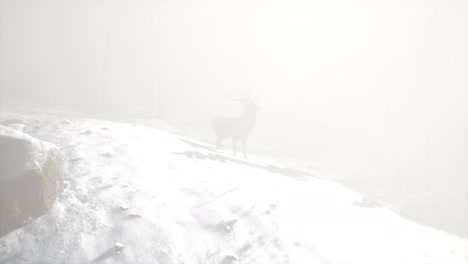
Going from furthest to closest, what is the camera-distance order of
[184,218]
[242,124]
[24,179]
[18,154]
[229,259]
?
[242,124], [184,218], [229,259], [18,154], [24,179]

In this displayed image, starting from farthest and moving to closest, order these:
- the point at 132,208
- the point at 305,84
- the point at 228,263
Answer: the point at 305,84 < the point at 132,208 < the point at 228,263

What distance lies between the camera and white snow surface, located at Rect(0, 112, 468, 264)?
6859 mm

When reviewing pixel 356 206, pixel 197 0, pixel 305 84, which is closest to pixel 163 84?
pixel 305 84

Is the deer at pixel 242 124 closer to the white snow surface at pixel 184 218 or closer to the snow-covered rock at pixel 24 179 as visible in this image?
the white snow surface at pixel 184 218

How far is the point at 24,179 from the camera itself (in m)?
6.64

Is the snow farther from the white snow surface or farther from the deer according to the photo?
the deer

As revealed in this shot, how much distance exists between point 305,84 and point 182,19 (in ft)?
236

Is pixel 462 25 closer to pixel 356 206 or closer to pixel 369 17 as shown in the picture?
pixel 369 17

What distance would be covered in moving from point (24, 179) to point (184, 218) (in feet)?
12.1

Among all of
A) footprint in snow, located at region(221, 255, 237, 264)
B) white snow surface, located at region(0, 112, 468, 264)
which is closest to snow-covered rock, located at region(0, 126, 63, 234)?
white snow surface, located at region(0, 112, 468, 264)

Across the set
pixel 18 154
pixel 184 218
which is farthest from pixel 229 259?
pixel 18 154

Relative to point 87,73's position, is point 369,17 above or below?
above

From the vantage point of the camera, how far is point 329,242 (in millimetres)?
8891

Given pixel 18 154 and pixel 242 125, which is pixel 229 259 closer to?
pixel 18 154
